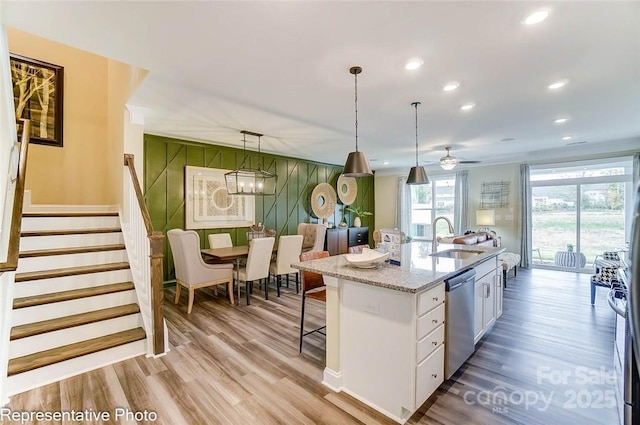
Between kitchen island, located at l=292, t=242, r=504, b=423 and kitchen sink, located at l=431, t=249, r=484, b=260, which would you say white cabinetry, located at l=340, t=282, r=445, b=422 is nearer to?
kitchen island, located at l=292, t=242, r=504, b=423

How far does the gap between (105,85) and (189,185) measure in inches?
76.1

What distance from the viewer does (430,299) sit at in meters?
2.00

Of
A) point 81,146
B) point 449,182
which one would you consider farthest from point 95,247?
point 449,182

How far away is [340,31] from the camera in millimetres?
2025

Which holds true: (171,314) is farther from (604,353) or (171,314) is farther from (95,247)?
(604,353)

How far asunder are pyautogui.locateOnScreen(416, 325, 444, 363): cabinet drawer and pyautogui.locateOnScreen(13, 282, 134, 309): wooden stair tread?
9.36 ft

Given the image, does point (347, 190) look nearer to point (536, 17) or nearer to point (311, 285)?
point (311, 285)

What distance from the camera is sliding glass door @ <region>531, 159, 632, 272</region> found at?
5789 mm

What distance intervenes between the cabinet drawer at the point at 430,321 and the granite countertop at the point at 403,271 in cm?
21

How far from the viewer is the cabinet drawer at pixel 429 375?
1.89 meters

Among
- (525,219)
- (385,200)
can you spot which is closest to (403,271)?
(525,219)

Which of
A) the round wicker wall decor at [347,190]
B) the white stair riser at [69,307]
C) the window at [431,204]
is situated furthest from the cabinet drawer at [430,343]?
the window at [431,204]

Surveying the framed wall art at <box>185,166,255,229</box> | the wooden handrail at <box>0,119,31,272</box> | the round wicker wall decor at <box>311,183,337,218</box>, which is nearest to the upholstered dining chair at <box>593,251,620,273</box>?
the round wicker wall decor at <box>311,183,337,218</box>

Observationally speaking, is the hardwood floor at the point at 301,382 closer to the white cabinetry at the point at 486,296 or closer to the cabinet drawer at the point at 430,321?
the white cabinetry at the point at 486,296
